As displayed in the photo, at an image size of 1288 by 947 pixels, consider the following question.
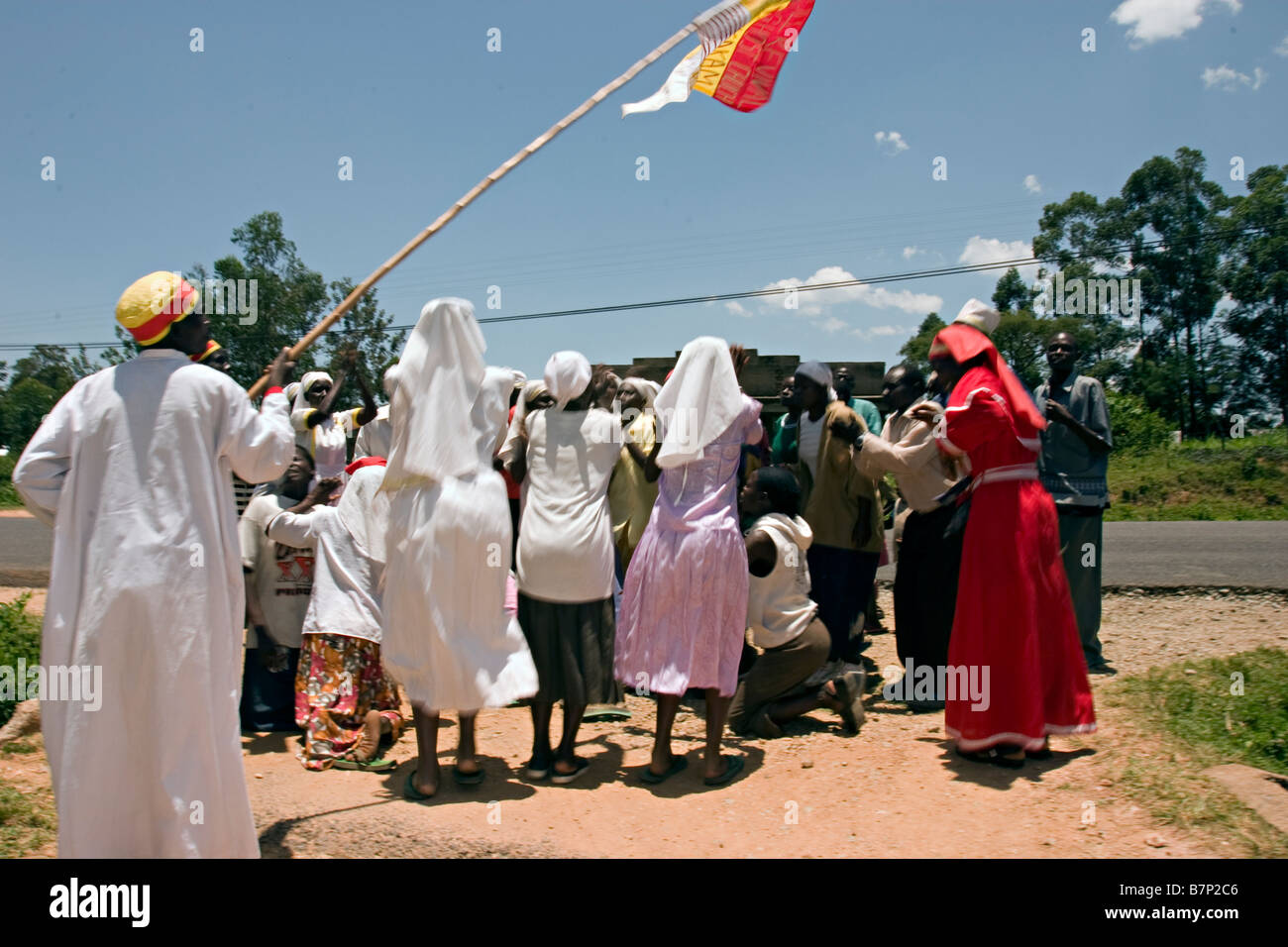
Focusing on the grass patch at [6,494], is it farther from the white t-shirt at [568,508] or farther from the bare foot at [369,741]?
the white t-shirt at [568,508]

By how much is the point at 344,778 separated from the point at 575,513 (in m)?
1.76

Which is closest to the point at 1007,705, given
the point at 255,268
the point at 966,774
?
the point at 966,774

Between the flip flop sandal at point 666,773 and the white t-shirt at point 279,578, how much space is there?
2.15 m

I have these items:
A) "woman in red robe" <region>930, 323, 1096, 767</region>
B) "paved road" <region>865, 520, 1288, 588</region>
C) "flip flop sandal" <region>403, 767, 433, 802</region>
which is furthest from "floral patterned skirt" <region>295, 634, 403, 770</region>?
"paved road" <region>865, 520, 1288, 588</region>

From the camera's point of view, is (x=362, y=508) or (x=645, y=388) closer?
(x=362, y=508)

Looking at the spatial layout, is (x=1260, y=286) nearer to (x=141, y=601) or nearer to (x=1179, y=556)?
(x=1179, y=556)

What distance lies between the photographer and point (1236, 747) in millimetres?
4832

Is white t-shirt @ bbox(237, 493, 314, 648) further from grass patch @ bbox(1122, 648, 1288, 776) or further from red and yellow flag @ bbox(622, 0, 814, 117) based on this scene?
grass patch @ bbox(1122, 648, 1288, 776)

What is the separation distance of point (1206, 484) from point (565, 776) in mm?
18178

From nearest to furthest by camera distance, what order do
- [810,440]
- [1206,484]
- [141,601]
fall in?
[141,601]
[810,440]
[1206,484]

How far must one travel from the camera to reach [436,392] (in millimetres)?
4547

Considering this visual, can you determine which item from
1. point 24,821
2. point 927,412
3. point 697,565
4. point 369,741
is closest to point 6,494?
point 24,821
